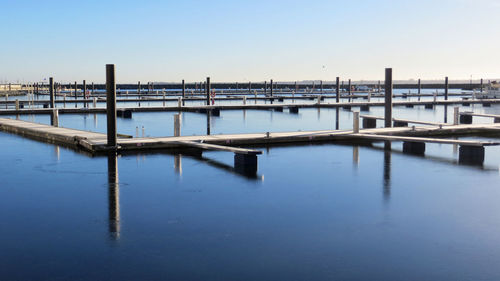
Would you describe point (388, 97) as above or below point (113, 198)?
above

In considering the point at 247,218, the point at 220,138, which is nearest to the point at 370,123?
the point at 220,138

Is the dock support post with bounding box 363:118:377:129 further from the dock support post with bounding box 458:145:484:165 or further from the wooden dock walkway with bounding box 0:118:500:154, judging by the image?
the dock support post with bounding box 458:145:484:165

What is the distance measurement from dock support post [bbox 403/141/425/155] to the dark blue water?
152cm

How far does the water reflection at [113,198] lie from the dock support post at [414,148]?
10.8 metres

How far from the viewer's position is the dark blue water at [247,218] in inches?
329

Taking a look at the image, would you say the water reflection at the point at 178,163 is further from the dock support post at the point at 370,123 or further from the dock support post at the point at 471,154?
the dock support post at the point at 370,123

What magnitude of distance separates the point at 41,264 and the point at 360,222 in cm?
574

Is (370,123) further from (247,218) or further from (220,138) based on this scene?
(247,218)

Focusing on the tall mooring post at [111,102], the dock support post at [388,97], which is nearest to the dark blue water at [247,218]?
the tall mooring post at [111,102]

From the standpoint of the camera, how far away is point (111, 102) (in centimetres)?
1989

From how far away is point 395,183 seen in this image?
1553cm

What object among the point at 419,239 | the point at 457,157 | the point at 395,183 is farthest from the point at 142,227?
the point at 457,157

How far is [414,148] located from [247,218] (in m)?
12.4

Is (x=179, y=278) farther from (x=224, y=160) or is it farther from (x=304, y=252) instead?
(x=224, y=160)
